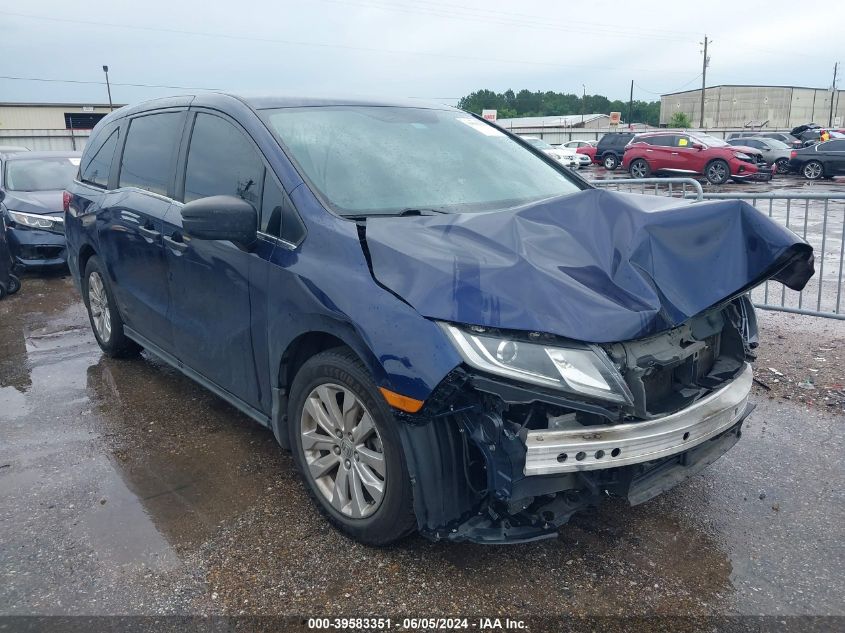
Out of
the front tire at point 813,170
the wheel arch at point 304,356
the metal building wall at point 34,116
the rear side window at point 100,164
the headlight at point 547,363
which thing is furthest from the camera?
the metal building wall at point 34,116

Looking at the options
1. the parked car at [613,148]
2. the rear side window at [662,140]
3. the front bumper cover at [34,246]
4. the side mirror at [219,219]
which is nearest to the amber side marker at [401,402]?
the side mirror at [219,219]

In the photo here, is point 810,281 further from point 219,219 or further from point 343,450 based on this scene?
point 219,219

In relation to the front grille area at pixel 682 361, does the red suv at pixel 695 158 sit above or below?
above

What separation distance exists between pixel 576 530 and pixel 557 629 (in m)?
0.65

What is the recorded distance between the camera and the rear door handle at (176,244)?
3752 millimetres

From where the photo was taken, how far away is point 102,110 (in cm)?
5622

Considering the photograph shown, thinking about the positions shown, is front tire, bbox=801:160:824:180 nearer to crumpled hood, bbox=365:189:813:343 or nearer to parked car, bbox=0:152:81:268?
parked car, bbox=0:152:81:268

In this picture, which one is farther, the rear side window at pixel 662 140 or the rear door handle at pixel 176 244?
the rear side window at pixel 662 140

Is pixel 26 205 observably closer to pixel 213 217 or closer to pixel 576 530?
pixel 213 217

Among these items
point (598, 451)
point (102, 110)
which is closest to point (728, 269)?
point (598, 451)

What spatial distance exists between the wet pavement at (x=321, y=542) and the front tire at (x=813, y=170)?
2449cm

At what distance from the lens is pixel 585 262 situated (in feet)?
8.64

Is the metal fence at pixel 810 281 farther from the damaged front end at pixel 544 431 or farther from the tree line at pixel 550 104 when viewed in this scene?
the tree line at pixel 550 104

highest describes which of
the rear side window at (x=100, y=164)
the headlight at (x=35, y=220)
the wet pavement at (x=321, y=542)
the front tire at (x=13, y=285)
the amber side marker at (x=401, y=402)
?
the rear side window at (x=100, y=164)
